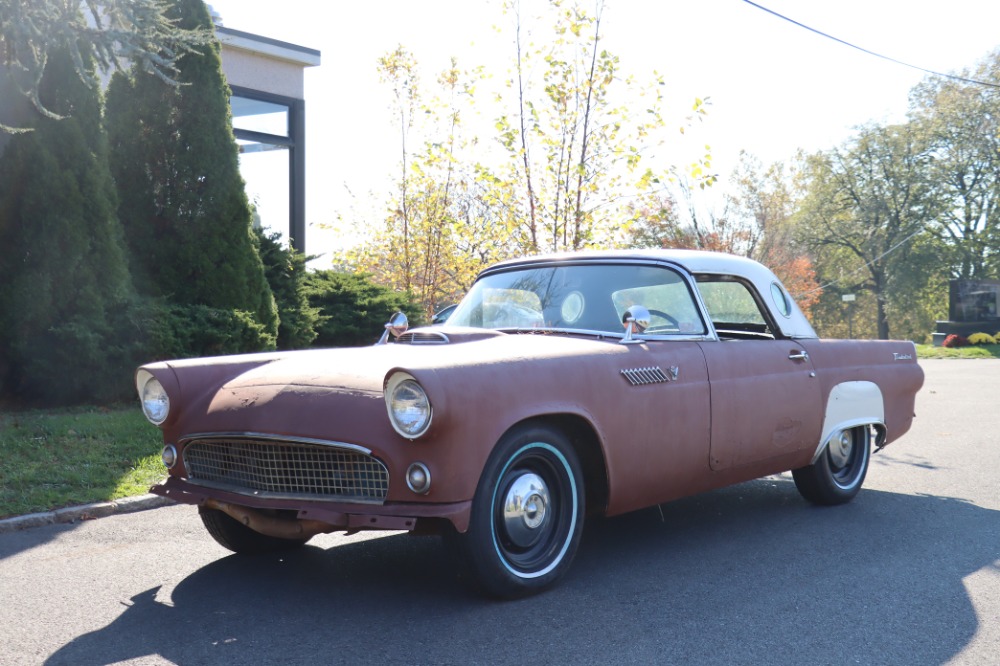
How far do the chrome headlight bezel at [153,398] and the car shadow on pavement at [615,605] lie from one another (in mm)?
776

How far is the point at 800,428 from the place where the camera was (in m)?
5.71

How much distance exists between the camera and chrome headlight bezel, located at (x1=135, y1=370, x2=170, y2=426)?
4543 mm

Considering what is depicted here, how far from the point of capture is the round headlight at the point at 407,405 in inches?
147

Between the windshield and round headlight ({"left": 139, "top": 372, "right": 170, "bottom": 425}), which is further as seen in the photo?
the windshield

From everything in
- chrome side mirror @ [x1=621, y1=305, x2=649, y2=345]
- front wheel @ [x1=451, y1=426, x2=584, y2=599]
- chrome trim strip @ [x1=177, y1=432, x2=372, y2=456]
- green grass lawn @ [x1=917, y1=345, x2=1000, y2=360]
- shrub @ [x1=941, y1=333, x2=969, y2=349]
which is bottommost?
green grass lawn @ [x1=917, y1=345, x2=1000, y2=360]

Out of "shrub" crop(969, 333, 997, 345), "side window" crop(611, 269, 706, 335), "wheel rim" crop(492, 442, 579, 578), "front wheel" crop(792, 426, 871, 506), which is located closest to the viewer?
"wheel rim" crop(492, 442, 579, 578)

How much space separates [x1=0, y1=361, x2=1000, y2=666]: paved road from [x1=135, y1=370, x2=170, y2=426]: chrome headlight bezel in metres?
0.77

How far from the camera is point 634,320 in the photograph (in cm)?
491

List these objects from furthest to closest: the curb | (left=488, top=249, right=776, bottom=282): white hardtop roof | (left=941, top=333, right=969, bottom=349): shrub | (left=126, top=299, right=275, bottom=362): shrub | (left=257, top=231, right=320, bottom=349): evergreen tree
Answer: (left=941, top=333, right=969, bottom=349): shrub → (left=257, top=231, right=320, bottom=349): evergreen tree → (left=126, top=299, right=275, bottom=362): shrub → the curb → (left=488, top=249, right=776, bottom=282): white hardtop roof

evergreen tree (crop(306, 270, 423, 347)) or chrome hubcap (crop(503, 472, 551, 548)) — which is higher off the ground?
evergreen tree (crop(306, 270, 423, 347))

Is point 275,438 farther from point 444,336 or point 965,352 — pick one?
point 965,352

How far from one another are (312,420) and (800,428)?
10.2 feet

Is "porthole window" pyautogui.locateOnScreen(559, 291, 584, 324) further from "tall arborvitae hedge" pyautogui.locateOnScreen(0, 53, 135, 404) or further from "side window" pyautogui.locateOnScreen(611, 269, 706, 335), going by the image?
"tall arborvitae hedge" pyautogui.locateOnScreen(0, 53, 135, 404)

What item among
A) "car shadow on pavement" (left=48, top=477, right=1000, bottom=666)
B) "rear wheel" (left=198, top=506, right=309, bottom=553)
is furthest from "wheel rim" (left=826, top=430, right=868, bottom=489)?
"rear wheel" (left=198, top=506, right=309, bottom=553)
